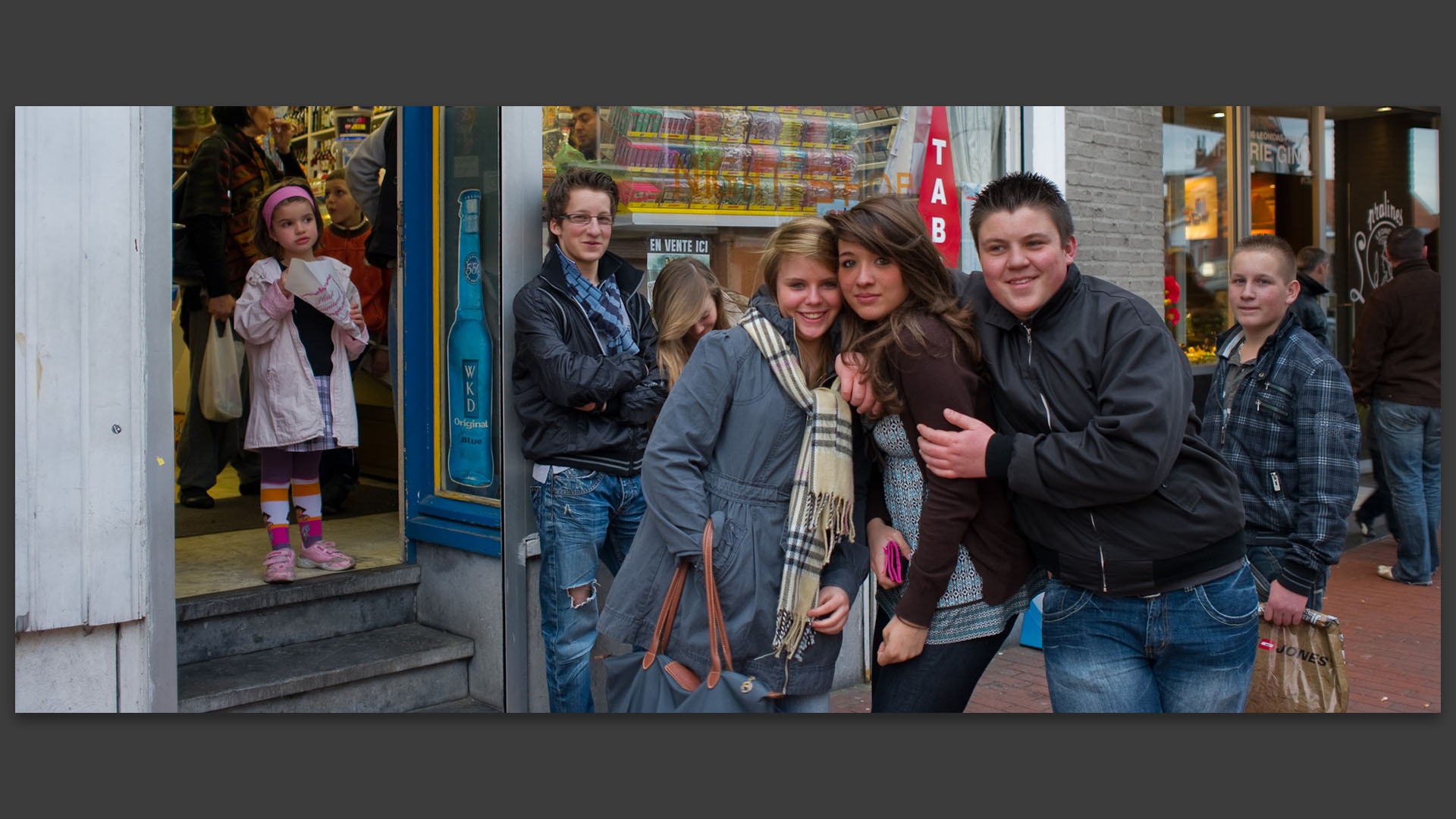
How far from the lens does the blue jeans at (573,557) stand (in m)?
4.23

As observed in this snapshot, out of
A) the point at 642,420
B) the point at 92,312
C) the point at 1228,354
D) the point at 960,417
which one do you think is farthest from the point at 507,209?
the point at 1228,354

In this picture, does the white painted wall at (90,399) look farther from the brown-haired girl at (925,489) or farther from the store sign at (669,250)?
the brown-haired girl at (925,489)

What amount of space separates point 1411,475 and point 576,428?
17.8 ft

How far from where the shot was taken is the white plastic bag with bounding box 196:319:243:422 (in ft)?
19.4

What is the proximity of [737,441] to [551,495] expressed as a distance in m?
1.33

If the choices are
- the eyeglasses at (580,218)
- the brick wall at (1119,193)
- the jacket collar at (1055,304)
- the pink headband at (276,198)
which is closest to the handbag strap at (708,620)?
the jacket collar at (1055,304)

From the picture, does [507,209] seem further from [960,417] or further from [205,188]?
[960,417]

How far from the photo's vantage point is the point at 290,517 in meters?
6.22

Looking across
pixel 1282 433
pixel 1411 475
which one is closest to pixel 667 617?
pixel 1282 433

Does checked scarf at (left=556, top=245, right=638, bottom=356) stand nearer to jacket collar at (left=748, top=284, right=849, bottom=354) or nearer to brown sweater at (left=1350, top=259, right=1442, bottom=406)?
jacket collar at (left=748, top=284, right=849, bottom=354)

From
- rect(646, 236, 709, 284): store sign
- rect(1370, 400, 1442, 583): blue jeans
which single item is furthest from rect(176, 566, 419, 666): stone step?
rect(1370, 400, 1442, 583): blue jeans

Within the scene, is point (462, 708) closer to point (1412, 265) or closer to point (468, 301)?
point (468, 301)

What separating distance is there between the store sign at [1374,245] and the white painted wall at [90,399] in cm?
996

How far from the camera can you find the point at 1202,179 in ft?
27.6
